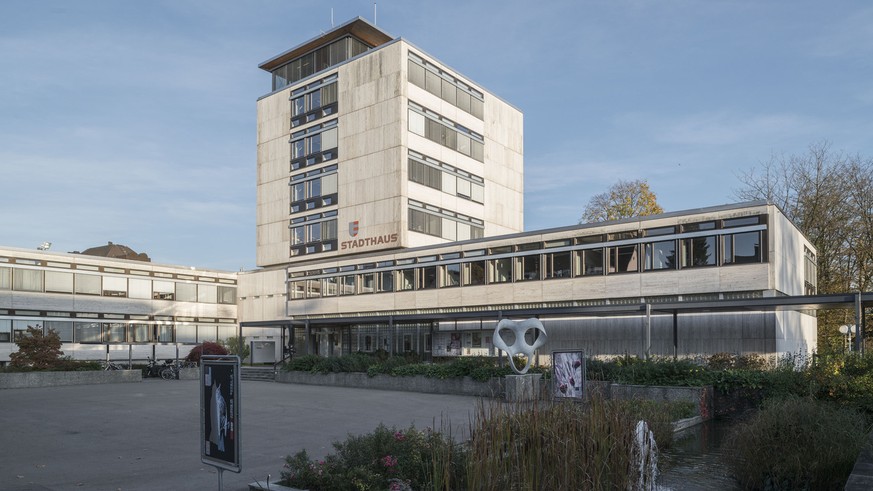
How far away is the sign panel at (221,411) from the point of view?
7.80m

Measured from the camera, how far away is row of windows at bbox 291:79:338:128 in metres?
59.1

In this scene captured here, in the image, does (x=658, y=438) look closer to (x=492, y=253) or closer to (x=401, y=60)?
(x=492, y=253)

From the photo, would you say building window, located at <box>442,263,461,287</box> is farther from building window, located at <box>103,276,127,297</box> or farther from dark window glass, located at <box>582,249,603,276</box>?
building window, located at <box>103,276,127,297</box>

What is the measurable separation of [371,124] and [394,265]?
40.7 ft

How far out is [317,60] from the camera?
62.8 m

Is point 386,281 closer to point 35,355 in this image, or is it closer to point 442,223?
point 442,223

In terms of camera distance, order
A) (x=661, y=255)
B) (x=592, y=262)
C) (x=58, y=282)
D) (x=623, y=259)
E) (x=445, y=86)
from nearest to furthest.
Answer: (x=661, y=255)
(x=623, y=259)
(x=592, y=262)
(x=58, y=282)
(x=445, y=86)

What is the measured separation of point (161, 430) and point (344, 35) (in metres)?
49.0

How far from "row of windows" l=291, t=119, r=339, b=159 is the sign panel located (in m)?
51.1

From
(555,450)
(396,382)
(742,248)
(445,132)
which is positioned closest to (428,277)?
(445,132)

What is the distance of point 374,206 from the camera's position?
54250 millimetres

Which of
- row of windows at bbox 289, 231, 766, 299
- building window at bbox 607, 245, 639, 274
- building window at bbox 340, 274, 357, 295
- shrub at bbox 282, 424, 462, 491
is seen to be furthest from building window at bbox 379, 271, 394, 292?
shrub at bbox 282, 424, 462, 491

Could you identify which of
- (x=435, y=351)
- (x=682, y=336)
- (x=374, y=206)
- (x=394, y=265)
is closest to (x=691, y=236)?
(x=682, y=336)

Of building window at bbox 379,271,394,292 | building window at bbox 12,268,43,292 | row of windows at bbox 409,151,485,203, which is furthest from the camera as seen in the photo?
row of windows at bbox 409,151,485,203
